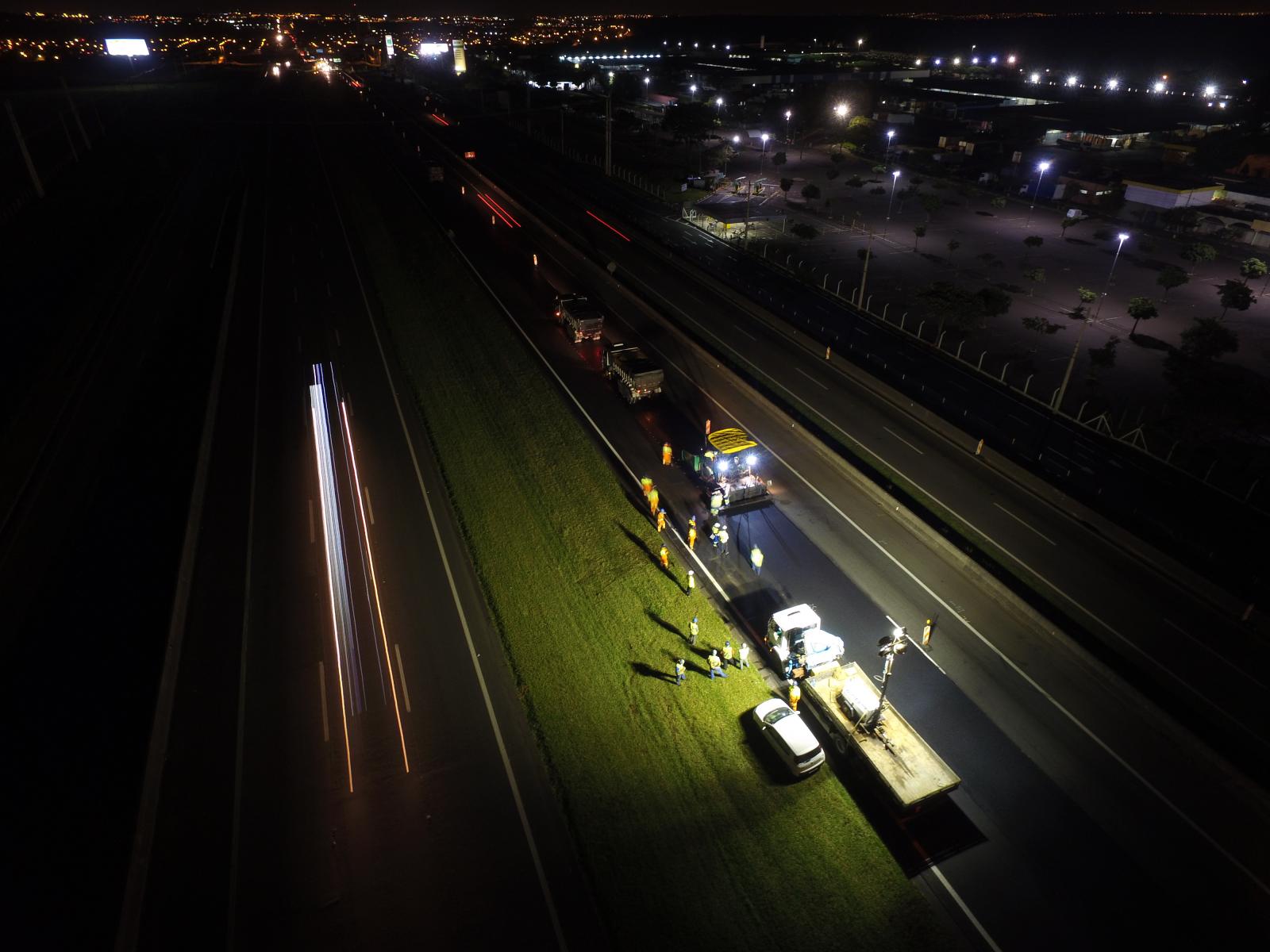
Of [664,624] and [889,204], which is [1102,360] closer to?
[664,624]

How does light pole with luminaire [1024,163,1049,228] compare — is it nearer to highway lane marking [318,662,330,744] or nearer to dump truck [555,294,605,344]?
dump truck [555,294,605,344]


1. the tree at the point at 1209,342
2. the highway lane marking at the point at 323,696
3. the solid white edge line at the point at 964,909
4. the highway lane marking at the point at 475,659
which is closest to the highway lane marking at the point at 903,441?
the tree at the point at 1209,342

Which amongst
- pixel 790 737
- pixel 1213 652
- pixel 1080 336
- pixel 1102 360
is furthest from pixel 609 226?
pixel 790 737

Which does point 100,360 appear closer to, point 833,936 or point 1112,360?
point 833,936

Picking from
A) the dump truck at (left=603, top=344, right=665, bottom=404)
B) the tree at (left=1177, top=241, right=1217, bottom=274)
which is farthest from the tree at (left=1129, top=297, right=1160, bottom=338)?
the dump truck at (left=603, top=344, right=665, bottom=404)

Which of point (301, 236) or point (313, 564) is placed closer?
point (313, 564)

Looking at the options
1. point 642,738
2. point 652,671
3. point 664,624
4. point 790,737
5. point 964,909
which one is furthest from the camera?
point 664,624

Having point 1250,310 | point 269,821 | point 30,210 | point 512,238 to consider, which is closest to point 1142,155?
point 1250,310
